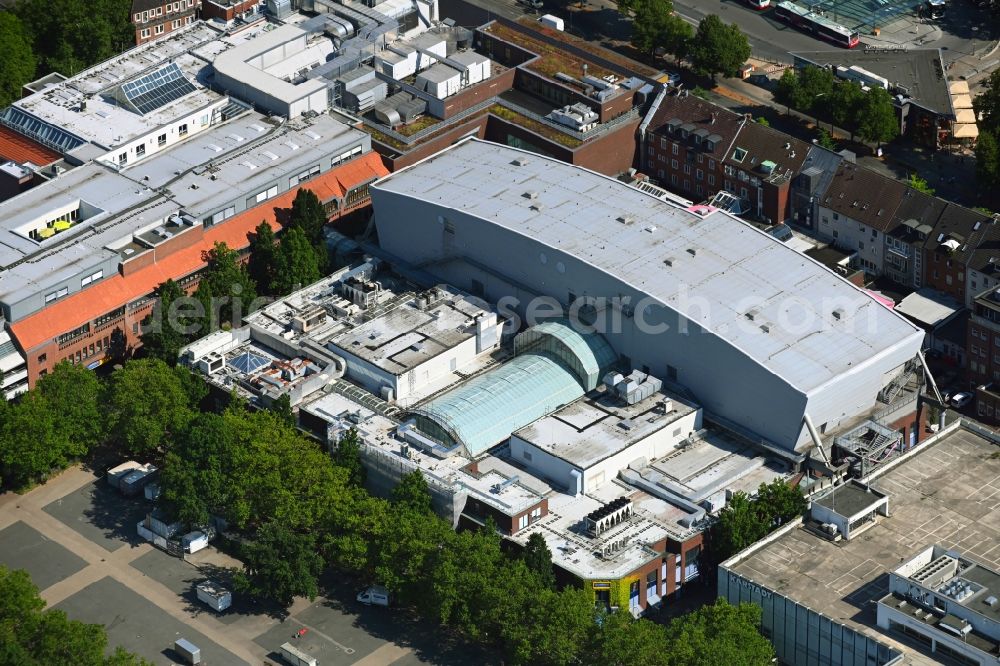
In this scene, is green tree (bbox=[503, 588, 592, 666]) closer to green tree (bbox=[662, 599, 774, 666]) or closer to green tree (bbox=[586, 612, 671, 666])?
green tree (bbox=[586, 612, 671, 666])

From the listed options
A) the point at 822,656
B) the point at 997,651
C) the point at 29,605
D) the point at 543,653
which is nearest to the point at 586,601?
the point at 543,653

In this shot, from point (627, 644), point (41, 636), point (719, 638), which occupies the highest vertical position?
point (719, 638)

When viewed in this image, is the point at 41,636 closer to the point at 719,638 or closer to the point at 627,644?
the point at 627,644

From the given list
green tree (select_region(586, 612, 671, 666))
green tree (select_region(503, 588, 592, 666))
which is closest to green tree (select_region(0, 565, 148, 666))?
green tree (select_region(503, 588, 592, 666))

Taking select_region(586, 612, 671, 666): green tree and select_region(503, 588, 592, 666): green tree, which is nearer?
select_region(586, 612, 671, 666): green tree

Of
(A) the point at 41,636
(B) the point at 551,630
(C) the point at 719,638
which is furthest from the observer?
(B) the point at 551,630

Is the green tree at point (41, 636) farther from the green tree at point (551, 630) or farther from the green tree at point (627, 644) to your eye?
→ the green tree at point (627, 644)

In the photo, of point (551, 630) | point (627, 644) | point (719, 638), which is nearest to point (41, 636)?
point (551, 630)
